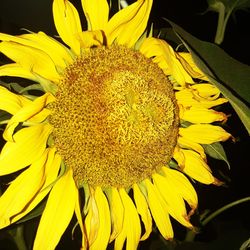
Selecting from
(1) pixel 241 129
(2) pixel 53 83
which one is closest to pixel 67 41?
(2) pixel 53 83

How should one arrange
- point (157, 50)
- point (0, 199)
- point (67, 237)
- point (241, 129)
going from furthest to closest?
point (241, 129), point (67, 237), point (157, 50), point (0, 199)

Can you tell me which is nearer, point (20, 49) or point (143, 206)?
point (20, 49)

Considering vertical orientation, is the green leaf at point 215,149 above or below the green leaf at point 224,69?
below

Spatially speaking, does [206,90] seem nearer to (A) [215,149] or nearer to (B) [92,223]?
(A) [215,149]

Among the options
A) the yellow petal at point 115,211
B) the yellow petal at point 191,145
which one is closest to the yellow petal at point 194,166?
the yellow petal at point 191,145

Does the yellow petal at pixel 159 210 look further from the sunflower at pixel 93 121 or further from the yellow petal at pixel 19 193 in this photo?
the yellow petal at pixel 19 193

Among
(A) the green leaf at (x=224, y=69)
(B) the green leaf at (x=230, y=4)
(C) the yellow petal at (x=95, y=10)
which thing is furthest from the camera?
(B) the green leaf at (x=230, y=4)

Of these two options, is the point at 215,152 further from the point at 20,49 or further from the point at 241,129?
the point at 241,129
